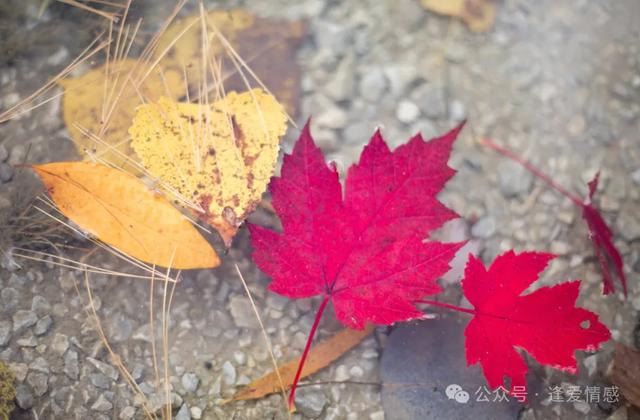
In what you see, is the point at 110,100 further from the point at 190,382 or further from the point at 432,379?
the point at 432,379

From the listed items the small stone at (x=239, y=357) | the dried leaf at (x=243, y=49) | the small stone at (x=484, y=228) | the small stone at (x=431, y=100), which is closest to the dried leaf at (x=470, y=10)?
the small stone at (x=431, y=100)

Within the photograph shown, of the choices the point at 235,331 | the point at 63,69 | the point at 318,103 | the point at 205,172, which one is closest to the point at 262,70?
the point at 318,103

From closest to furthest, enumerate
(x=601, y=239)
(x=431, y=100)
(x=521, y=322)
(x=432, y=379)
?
(x=521, y=322), (x=432, y=379), (x=601, y=239), (x=431, y=100)

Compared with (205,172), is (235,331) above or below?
below

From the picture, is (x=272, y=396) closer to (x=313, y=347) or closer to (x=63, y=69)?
(x=313, y=347)

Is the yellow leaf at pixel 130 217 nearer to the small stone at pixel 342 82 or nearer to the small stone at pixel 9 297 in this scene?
the small stone at pixel 9 297

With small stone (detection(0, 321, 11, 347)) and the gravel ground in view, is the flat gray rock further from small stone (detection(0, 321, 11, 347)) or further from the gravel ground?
small stone (detection(0, 321, 11, 347))

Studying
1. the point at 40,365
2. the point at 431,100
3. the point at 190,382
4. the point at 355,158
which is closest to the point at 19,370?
the point at 40,365
